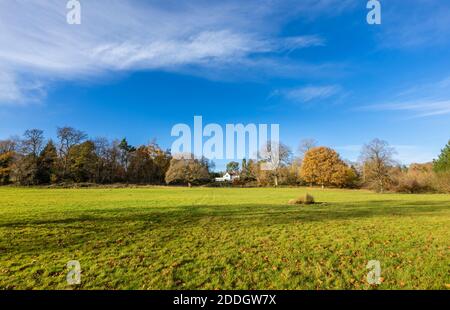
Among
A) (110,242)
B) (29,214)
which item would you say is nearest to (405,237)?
(110,242)

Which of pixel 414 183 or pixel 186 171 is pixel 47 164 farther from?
pixel 414 183

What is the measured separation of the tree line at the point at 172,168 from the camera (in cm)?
5144

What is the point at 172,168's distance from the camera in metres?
69.9

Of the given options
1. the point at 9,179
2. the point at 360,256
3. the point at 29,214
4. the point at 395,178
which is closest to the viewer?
the point at 360,256

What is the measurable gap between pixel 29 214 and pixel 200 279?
1391cm

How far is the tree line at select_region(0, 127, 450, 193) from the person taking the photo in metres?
51.4

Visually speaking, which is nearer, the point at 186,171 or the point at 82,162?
the point at 82,162
